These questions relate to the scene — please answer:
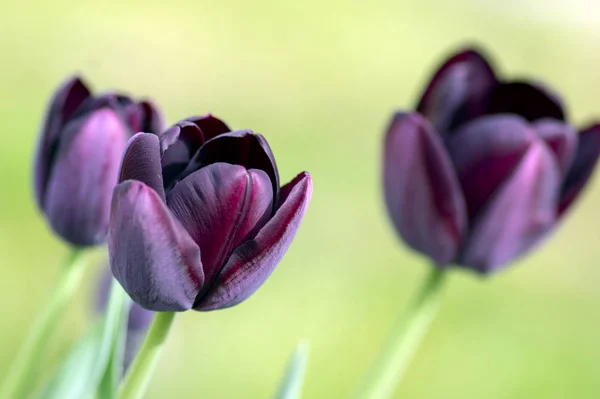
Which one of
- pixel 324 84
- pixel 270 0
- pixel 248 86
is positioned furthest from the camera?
pixel 270 0

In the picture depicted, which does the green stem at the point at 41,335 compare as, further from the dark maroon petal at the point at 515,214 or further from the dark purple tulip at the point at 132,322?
the dark maroon petal at the point at 515,214

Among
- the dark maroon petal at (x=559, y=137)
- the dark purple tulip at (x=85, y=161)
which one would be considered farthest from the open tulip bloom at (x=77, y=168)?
the dark maroon petal at (x=559, y=137)

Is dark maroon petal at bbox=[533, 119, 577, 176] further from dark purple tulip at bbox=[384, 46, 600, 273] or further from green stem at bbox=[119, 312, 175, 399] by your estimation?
green stem at bbox=[119, 312, 175, 399]

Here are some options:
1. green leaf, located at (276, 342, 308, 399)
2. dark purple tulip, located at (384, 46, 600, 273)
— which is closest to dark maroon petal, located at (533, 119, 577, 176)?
dark purple tulip, located at (384, 46, 600, 273)

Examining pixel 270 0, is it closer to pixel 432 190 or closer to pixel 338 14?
pixel 338 14

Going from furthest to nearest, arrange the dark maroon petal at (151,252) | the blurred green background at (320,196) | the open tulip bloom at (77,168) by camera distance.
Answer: the blurred green background at (320,196)
the open tulip bloom at (77,168)
the dark maroon petal at (151,252)

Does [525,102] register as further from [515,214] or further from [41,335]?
[41,335]

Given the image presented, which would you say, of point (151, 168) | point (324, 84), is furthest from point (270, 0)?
point (151, 168)

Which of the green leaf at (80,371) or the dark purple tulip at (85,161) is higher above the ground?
the dark purple tulip at (85,161)

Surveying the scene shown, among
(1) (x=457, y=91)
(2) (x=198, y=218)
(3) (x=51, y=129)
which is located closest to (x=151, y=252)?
(2) (x=198, y=218)
